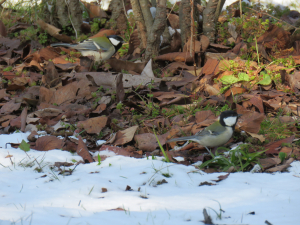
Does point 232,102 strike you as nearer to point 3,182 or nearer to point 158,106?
point 158,106

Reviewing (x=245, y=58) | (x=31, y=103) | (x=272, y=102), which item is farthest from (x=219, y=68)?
(x=31, y=103)

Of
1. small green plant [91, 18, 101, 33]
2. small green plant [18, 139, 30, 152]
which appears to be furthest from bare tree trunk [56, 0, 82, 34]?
small green plant [18, 139, 30, 152]

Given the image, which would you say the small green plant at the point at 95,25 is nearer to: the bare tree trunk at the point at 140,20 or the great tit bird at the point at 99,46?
the great tit bird at the point at 99,46

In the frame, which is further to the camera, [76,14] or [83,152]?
[76,14]

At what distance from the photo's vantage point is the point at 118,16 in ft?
23.3

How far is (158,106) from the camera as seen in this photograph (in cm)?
457

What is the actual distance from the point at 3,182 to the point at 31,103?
206cm

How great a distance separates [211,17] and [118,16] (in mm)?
2169

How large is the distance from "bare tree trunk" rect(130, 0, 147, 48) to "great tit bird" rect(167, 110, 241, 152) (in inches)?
112

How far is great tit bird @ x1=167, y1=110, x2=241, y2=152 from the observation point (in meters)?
3.59

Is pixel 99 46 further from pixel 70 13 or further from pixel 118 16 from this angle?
pixel 70 13

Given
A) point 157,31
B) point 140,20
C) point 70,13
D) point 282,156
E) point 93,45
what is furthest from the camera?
point 70,13

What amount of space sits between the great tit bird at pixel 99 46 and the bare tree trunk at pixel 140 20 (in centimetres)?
48

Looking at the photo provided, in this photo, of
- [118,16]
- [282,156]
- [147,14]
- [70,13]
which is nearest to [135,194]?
[282,156]
